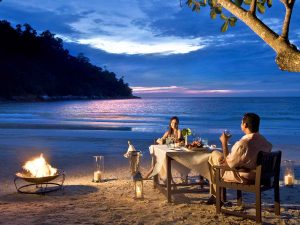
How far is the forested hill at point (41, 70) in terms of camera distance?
92812mm

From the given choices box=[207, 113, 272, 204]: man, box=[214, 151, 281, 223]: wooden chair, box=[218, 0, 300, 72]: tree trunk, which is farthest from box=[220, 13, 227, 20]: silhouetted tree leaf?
box=[214, 151, 281, 223]: wooden chair

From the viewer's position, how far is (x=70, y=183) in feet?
27.1

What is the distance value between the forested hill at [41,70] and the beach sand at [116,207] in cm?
8259

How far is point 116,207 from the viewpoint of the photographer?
20.5ft

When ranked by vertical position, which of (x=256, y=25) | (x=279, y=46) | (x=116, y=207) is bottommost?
(x=116, y=207)

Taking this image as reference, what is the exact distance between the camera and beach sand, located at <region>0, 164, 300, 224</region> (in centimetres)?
554

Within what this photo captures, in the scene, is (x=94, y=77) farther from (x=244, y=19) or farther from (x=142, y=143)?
(x=244, y=19)

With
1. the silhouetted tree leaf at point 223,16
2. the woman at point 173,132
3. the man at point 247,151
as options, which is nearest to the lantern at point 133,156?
the woman at point 173,132

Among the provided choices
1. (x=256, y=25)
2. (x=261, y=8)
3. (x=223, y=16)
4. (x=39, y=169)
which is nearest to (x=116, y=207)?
(x=39, y=169)

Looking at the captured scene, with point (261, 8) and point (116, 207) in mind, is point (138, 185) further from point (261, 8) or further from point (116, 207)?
point (261, 8)

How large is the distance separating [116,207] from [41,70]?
105m

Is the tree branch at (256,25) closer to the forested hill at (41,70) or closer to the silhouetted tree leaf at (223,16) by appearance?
the silhouetted tree leaf at (223,16)

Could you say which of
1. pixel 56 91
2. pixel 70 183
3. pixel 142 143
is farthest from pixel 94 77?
pixel 70 183

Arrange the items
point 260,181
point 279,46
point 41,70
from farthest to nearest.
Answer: point 41,70, point 260,181, point 279,46
